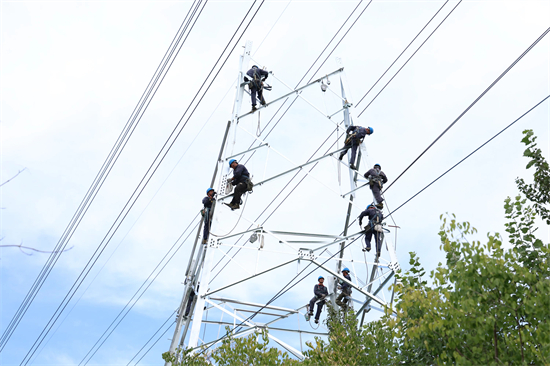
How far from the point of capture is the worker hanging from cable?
12.4 m

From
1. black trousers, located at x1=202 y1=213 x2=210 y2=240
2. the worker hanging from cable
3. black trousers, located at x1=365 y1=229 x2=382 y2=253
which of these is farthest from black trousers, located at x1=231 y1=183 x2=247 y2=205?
black trousers, located at x1=365 y1=229 x2=382 y2=253

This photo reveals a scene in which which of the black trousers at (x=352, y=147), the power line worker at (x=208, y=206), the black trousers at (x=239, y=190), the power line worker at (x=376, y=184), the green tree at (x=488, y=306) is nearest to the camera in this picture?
the green tree at (x=488, y=306)

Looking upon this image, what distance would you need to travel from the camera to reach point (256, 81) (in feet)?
49.0

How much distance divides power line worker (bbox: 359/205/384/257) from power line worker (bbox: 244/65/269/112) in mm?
4938

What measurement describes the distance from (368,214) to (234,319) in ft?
14.1

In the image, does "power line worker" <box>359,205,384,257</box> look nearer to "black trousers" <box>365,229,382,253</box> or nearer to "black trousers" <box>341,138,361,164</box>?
"black trousers" <box>365,229,382,253</box>

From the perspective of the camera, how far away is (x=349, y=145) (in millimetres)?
12836

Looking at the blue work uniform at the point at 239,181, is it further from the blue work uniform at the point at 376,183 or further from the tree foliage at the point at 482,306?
the tree foliage at the point at 482,306

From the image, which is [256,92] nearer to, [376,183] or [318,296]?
[376,183]

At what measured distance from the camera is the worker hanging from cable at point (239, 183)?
40.8 ft

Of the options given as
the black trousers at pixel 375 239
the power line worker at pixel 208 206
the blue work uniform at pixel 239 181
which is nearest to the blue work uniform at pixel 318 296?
the black trousers at pixel 375 239

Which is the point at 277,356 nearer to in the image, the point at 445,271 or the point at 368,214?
the point at 445,271

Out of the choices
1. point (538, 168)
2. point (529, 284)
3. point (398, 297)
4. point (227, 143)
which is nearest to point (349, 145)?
point (227, 143)

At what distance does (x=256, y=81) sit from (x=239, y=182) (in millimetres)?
4050
